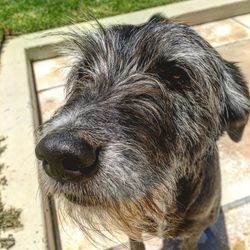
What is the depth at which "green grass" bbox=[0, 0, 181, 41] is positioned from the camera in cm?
697

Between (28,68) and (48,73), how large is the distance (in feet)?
1.01

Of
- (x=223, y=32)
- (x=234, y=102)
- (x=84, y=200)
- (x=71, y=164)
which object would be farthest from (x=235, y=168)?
(x=223, y=32)

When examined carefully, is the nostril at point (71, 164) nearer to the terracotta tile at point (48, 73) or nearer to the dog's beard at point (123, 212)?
the dog's beard at point (123, 212)

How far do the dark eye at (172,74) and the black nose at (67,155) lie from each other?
87 centimetres

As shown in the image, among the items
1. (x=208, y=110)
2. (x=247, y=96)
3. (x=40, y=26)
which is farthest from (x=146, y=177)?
(x=40, y=26)

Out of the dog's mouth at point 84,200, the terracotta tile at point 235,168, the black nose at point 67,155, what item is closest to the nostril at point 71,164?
the black nose at point 67,155

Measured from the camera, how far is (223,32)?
6688 millimetres

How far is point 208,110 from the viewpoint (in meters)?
2.68

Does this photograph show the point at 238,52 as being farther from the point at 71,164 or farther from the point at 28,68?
the point at 71,164

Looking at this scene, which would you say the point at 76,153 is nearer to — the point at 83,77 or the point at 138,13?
the point at 83,77

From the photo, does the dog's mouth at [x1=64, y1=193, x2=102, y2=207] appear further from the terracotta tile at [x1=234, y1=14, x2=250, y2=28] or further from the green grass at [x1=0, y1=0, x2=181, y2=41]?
the terracotta tile at [x1=234, y1=14, x2=250, y2=28]

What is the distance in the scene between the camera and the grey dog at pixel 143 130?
2.02 meters

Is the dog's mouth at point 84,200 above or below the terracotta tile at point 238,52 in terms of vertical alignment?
above

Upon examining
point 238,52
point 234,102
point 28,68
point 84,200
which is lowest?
point 28,68
